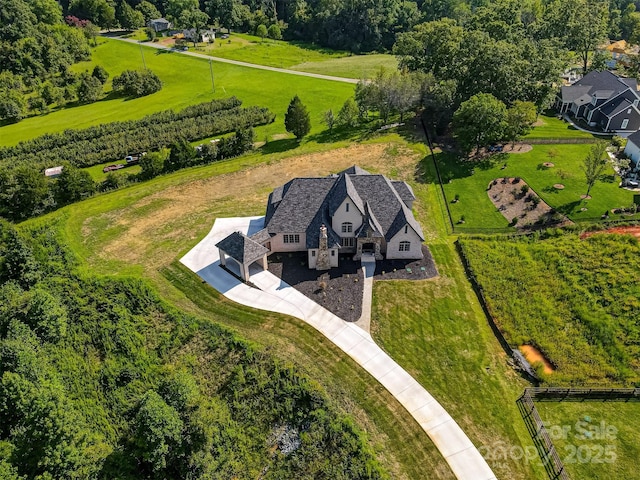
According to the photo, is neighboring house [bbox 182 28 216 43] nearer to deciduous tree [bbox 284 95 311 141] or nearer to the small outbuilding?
deciduous tree [bbox 284 95 311 141]

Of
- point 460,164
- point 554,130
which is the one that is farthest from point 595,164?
point 554,130

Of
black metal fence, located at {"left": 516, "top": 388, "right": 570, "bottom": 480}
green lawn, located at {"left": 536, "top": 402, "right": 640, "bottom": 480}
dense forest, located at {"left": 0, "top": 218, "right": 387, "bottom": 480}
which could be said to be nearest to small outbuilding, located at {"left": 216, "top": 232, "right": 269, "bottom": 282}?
dense forest, located at {"left": 0, "top": 218, "right": 387, "bottom": 480}

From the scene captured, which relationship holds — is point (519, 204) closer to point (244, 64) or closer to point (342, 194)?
point (342, 194)

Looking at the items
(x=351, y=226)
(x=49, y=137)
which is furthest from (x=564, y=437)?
(x=49, y=137)

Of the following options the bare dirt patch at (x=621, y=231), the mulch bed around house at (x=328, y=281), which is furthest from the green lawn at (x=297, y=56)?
the mulch bed around house at (x=328, y=281)

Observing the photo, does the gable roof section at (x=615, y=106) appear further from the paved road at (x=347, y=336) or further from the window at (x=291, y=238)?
the paved road at (x=347, y=336)

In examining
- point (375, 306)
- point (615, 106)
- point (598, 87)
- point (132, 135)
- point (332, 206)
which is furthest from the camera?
point (132, 135)
